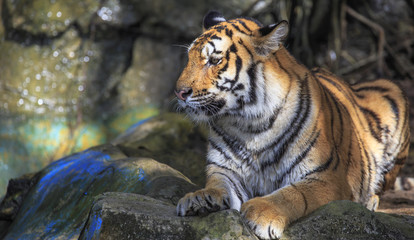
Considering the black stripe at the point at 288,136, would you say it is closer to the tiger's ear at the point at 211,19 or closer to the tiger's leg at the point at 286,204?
the tiger's leg at the point at 286,204

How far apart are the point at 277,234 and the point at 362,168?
139 cm

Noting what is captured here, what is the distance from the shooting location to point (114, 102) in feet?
24.0

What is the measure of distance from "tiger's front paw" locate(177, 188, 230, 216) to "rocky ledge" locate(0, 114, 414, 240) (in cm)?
4

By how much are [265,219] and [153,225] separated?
491 mm

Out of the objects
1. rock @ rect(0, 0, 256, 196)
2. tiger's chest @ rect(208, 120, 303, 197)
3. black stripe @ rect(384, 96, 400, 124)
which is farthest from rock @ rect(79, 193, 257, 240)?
rock @ rect(0, 0, 256, 196)

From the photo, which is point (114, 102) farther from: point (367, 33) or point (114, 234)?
point (114, 234)

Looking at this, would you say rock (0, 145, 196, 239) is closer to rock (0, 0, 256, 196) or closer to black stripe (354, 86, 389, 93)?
black stripe (354, 86, 389, 93)

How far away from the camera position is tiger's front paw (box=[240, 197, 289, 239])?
214cm

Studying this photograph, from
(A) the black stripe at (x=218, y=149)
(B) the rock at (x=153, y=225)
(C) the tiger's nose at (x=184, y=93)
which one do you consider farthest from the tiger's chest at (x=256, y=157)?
(B) the rock at (x=153, y=225)

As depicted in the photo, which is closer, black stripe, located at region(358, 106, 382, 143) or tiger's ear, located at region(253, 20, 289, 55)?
tiger's ear, located at region(253, 20, 289, 55)

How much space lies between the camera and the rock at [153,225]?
6.68 ft

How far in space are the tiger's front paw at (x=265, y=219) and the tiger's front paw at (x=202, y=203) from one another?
0.44 ft

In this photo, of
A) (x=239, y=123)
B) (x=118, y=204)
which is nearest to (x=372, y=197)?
(x=239, y=123)

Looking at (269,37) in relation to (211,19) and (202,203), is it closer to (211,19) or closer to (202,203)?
(211,19)
